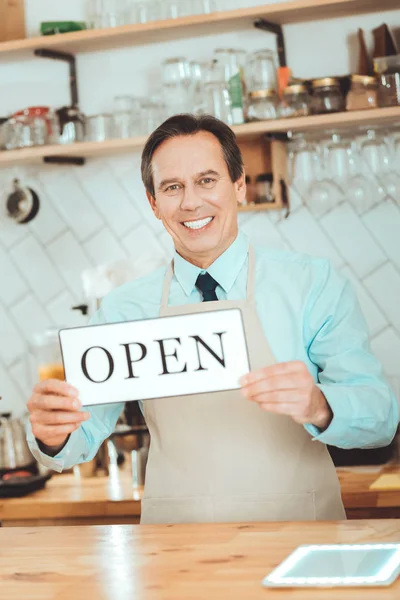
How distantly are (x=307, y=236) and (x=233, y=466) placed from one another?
1527mm

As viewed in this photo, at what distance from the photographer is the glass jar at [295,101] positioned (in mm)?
3098

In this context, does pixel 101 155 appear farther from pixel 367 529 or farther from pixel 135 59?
pixel 367 529

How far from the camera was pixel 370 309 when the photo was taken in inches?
130

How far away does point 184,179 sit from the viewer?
2.11 meters

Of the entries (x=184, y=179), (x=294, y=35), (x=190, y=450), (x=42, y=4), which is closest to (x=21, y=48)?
(x=42, y=4)

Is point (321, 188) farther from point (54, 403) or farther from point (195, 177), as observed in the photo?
point (54, 403)

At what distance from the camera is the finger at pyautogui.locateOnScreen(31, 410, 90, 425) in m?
1.77

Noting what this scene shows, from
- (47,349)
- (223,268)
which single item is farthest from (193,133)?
(47,349)

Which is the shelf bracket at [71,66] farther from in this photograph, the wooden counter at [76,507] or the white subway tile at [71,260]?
the wooden counter at [76,507]

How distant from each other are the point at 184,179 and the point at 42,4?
1929 millimetres

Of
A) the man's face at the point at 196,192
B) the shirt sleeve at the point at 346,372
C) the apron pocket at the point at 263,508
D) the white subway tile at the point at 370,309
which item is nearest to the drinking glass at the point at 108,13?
the white subway tile at the point at 370,309

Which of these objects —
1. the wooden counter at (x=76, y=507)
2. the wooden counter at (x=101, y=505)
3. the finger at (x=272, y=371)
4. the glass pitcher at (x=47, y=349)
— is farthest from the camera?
the glass pitcher at (x=47, y=349)

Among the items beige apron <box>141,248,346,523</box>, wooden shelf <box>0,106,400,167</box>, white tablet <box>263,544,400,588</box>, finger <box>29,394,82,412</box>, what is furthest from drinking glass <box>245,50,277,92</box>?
white tablet <box>263,544,400,588</box>

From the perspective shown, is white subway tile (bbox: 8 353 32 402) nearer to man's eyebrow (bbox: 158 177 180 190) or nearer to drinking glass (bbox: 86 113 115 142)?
drinking glass (bbox: 86 113 115 142)
